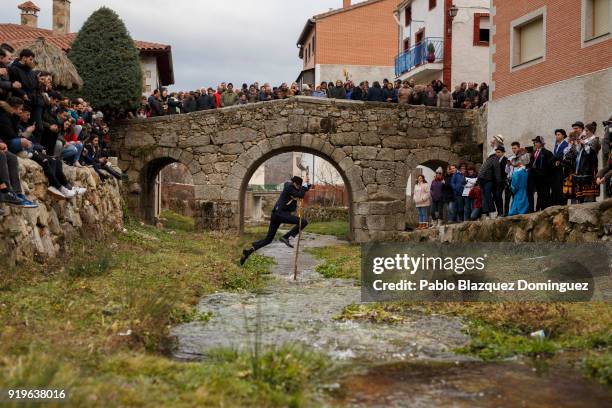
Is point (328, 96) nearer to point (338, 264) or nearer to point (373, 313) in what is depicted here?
point (338, 264)

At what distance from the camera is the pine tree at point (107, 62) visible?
20719 millimetres

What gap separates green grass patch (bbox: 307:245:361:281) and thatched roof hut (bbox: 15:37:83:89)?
7.00m

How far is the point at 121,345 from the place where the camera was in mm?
5648

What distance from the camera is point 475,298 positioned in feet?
26.7

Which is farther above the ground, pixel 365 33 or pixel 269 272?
pixel 365 33

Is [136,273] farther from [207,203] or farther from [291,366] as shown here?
[207,203]

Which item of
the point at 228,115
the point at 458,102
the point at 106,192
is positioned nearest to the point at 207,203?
the point at 228,115

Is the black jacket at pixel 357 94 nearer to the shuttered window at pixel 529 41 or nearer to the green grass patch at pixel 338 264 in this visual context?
the green grass patch at pixel 338 264

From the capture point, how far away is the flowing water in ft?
15.2

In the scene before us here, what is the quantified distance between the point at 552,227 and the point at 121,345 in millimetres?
6788

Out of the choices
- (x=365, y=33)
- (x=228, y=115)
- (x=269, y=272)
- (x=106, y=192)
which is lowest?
(x=269, y=272)

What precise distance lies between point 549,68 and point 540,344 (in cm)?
1113

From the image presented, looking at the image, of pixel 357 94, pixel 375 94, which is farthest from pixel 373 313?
pixel 357 94

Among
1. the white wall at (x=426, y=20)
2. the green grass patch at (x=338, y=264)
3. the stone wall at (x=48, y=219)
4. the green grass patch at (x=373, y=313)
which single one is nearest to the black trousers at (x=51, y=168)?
the stone wall at (x=48, y=219)
